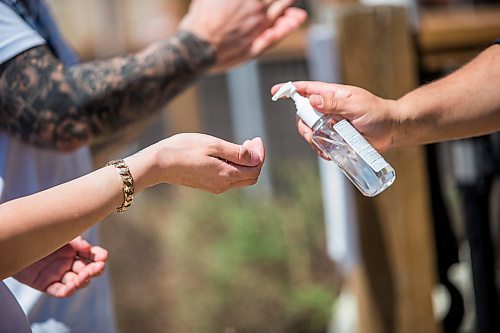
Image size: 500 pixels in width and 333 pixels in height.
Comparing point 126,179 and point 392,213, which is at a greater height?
point 126,179

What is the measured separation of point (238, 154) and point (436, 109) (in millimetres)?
439

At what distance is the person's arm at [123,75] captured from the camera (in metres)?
2.08

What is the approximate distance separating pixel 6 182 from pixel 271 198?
3043 millimetres

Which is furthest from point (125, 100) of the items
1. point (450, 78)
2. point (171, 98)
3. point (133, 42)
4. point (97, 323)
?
point (133, 42)

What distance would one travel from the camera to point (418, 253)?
3189 millimetres

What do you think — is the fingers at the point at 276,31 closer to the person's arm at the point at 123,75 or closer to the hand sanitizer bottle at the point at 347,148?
the person's arm at the point at 123,75

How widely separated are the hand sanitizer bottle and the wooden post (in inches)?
57.0

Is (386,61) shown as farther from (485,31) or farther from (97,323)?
(97,323)

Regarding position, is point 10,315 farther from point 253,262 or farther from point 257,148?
point 253,262

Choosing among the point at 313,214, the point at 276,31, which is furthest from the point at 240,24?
the point at 313,214

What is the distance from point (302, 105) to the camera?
5.45ft

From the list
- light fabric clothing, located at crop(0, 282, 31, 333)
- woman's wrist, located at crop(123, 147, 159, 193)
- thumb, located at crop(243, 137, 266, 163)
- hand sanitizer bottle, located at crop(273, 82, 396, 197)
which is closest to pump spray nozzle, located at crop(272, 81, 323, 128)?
hand sanitizer bottle, located at crop(273, 82, 396, 197)

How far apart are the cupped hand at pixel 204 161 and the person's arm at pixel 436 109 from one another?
158 mm

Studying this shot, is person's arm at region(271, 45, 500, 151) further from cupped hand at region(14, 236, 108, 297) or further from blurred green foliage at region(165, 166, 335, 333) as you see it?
blurred green foliage at region(165, 166, 335, 333)
